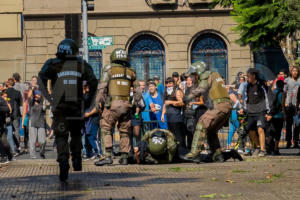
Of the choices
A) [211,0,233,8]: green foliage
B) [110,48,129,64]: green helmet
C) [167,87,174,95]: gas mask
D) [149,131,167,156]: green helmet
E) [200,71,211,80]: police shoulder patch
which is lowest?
[149,131,167,156]: green helmet

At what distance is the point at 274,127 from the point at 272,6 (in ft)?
16.9

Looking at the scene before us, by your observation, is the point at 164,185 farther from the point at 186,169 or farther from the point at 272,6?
the point at 272,6

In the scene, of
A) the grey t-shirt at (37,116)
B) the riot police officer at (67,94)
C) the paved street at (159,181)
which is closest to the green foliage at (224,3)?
the grey t-shirt at (37,116)

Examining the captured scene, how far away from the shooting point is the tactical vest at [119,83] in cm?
1313

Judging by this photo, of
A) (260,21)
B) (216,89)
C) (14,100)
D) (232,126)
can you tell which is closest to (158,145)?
(216,89)

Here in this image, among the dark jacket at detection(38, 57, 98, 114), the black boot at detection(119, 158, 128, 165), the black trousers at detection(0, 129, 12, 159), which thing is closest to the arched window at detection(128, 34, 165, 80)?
the black trousers at detection(0, 129, 12, 159)

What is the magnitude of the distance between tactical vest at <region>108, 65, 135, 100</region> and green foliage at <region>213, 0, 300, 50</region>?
548 centimetres

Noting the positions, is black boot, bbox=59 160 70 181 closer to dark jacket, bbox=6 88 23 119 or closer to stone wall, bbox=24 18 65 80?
dark jacket, bbox=6 88 23 119

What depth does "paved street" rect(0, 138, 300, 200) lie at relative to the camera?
8273 millimetres

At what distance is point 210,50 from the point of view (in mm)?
30125

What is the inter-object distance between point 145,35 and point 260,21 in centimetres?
918

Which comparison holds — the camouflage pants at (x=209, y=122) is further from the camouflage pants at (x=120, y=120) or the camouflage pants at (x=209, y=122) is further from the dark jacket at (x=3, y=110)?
the dark jacket at (x=3, y=110)

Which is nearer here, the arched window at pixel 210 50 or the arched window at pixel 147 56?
the arched window at pixel 147 56

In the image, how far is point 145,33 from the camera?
29.7 metres
